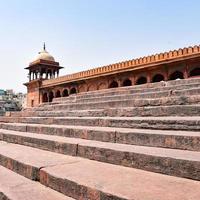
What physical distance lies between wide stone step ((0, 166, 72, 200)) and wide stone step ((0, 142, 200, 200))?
0.05 meters

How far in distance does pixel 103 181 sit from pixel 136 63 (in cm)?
1449

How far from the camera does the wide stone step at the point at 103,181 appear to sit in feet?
5.01

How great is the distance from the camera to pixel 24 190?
214 cm

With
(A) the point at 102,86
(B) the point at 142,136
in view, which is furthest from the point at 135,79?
(B) the point at 142,136

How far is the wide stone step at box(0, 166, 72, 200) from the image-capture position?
1974mm

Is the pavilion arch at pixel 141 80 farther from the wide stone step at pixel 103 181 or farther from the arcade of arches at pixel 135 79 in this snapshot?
the wide stone step at pixel 103 181

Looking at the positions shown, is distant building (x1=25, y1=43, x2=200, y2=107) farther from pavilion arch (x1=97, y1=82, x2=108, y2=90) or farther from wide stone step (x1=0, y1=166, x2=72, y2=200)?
wide stone step (x1=0, y1=166, x2=72, y2=200)

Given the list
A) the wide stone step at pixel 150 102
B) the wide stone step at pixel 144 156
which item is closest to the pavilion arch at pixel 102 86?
the wide stone step at pixel 150 102

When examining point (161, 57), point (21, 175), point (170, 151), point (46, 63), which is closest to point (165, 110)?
point (170, 151)

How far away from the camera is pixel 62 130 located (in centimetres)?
384

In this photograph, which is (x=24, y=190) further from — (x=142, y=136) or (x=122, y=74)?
(x=122, y=74)

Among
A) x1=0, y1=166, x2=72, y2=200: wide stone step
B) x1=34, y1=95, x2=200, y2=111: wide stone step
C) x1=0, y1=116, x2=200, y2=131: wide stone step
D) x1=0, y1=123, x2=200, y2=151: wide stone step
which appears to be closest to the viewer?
x1=0, y1=166, x2=72, y2=200: wide stone step

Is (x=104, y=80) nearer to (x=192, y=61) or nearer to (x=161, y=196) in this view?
(x=192, y=61)

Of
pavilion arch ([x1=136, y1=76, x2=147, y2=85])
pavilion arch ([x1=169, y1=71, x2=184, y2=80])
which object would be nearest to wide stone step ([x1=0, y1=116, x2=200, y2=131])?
pavilion arch ([x1=169, y1=71, x2=184, y2=80])
